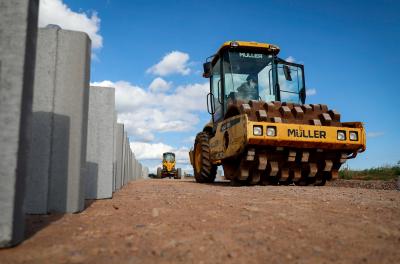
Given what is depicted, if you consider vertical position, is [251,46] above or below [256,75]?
above

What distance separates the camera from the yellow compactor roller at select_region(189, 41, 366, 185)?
19.8ft

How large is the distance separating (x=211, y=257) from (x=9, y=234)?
1209mm

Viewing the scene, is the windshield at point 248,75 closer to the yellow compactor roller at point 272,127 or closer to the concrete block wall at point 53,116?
the yellow compactor roller at point 272,127

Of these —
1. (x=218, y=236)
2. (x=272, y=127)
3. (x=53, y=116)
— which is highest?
(x=272, y=127)

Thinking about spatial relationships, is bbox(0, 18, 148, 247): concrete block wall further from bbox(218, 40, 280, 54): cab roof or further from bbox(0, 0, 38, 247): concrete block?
bbox(218, 40, 280, 54): cab roof

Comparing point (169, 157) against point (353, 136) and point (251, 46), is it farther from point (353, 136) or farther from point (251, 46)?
point (353, 136)

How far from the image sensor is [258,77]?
7770mm

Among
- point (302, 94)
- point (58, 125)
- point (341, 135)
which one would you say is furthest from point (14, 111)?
point (302, 94)

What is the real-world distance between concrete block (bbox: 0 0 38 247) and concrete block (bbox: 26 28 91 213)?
1.21m

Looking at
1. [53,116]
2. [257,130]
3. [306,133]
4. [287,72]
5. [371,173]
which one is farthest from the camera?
[371,173]

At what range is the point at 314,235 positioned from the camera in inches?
85.9

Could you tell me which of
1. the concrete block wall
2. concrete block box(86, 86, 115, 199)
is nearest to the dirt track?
the concrete block wall

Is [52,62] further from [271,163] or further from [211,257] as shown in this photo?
[271,163]

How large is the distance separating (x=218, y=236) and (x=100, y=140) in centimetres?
356
